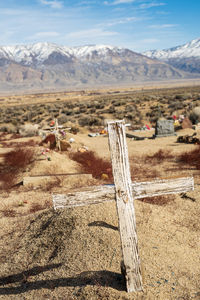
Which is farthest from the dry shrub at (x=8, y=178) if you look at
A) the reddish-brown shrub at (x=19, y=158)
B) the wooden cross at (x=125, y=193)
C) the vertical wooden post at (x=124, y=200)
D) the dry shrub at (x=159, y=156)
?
the vertical wooden post at (x=124, y=200)

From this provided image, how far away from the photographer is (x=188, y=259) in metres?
5.01

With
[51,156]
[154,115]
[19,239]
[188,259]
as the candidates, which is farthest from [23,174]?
[154,115]

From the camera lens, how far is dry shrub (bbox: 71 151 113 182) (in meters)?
Result: 12.5

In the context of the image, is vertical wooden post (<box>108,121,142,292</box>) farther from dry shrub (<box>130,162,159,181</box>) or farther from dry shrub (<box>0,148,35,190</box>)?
dry shrub (<box>0,148,35,190</box>)

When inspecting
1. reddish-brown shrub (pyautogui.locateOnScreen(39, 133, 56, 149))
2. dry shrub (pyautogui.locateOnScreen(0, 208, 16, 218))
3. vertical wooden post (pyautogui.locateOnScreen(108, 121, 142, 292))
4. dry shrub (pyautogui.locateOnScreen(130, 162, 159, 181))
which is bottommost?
dry shrub (pyautogui.locateOnScreen(0, 208, 16, 218))

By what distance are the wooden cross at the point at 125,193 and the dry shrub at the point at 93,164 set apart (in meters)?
7.53

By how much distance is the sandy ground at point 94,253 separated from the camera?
14.1 ft

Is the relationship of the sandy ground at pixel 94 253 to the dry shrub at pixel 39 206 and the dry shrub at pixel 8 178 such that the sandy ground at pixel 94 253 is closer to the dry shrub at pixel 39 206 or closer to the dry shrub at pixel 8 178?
the dry shrub at pixel 39 206

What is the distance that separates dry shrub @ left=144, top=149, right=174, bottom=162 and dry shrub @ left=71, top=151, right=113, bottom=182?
7.15 feet

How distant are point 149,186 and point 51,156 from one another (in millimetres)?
10129

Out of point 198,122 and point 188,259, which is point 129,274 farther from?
point 198,122

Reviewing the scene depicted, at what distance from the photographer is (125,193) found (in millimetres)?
3758

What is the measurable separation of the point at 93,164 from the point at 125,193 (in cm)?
1020

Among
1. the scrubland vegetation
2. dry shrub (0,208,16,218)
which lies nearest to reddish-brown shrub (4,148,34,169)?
the scrubland vegetation
